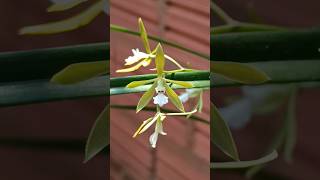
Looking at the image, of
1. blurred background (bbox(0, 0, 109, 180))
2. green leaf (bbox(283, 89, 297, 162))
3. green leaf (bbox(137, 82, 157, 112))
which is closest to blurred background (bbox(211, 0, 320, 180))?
green leaf (bbox(283, 89, 297, 162))

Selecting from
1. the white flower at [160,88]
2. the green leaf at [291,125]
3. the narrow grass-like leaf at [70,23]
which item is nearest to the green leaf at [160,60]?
the white flower at [160,88]

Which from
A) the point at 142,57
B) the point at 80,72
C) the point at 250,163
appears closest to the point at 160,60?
the point at 142,57

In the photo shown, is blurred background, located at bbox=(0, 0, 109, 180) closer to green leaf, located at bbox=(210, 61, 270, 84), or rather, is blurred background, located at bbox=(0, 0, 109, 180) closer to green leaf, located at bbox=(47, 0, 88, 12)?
green leaf, located at bbox=(47, 0, 88, 12)

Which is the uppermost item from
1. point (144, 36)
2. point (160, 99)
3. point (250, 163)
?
point (144, 36)

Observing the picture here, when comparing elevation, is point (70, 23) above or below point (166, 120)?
above

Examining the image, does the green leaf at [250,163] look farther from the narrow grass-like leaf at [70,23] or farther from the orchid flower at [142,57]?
the narrow grass-like leaf at [70,23]

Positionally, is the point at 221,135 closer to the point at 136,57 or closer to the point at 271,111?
the point at 271,111
